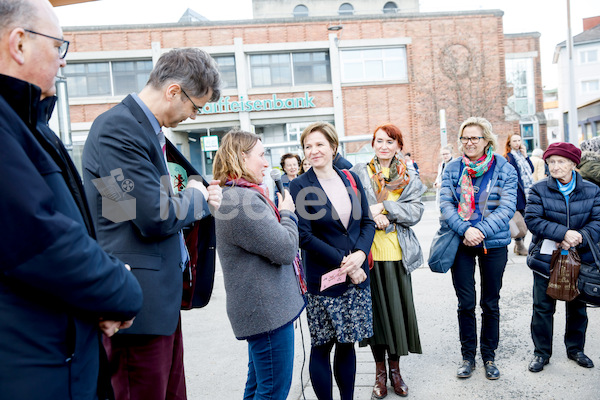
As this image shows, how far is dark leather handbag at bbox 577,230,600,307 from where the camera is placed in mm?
3775

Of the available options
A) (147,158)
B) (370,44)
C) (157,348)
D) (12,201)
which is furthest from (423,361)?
(370,44)

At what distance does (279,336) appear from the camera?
104 inches

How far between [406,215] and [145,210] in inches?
94.0

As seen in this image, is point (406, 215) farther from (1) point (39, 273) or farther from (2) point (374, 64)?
(2) point (374, 64)

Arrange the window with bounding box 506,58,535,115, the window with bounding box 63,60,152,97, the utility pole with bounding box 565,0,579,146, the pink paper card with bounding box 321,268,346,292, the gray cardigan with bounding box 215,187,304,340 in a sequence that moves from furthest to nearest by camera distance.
Result: the window with bounding box 506,58,535,115 < the window with bounding box 63,60,152,97 < the utility pole with bounding box 565,0,579,146 < the pink paper card with bounding box 321,268,346,292 < the gray cardigan with bounding box 215,187,304,340

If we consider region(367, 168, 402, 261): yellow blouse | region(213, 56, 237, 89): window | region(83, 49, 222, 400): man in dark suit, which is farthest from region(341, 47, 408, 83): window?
region(83, 49, 222, 400): man in dark suit

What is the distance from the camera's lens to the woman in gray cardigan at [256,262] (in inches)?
100

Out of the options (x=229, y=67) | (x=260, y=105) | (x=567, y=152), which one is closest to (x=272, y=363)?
(x=567, y=152)

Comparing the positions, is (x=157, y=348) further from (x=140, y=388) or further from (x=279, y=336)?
(x=279, y=336)

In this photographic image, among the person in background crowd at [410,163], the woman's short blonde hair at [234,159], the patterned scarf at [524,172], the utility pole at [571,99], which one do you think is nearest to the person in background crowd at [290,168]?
the person in background crowd at [410,163]

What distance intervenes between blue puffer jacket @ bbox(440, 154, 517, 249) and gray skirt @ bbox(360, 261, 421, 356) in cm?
66

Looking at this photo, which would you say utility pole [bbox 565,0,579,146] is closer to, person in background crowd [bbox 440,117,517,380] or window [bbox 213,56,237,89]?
person in background crowd [bbox 440,117,517,380]

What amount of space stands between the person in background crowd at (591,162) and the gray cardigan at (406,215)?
1585 mm

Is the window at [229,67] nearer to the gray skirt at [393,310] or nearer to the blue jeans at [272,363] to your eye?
the gray skirt at [393,310]
